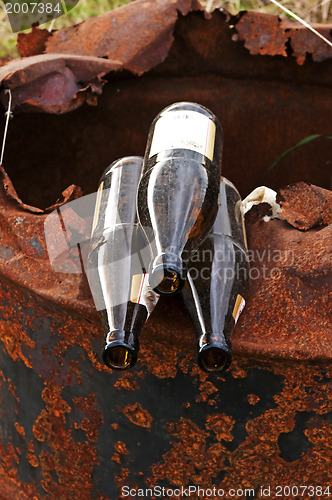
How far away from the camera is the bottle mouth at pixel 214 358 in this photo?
960mm

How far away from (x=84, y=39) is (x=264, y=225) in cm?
94

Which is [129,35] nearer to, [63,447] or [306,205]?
[306,205]

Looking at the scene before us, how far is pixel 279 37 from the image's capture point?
1.95 meters

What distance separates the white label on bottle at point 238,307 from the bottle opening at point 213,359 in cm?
7

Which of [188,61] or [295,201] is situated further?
[188,61]

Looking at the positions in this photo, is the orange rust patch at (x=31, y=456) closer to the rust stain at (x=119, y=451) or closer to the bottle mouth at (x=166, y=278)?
the rust stain at (x=119, y=451)

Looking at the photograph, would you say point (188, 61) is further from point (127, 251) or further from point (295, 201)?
point (127, 251)

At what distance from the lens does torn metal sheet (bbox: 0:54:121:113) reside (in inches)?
62.1

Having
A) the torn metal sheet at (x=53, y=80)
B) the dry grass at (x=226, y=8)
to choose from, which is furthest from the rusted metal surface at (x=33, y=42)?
the dry grass at (x=226, y=8)

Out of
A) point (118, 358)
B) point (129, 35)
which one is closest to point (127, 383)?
point (118, 358)

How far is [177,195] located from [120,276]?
6.4 inches

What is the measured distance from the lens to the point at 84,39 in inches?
72.1

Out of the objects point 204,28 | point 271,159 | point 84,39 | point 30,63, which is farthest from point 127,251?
point 271,159

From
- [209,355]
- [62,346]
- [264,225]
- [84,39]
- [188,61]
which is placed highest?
[188,61]
